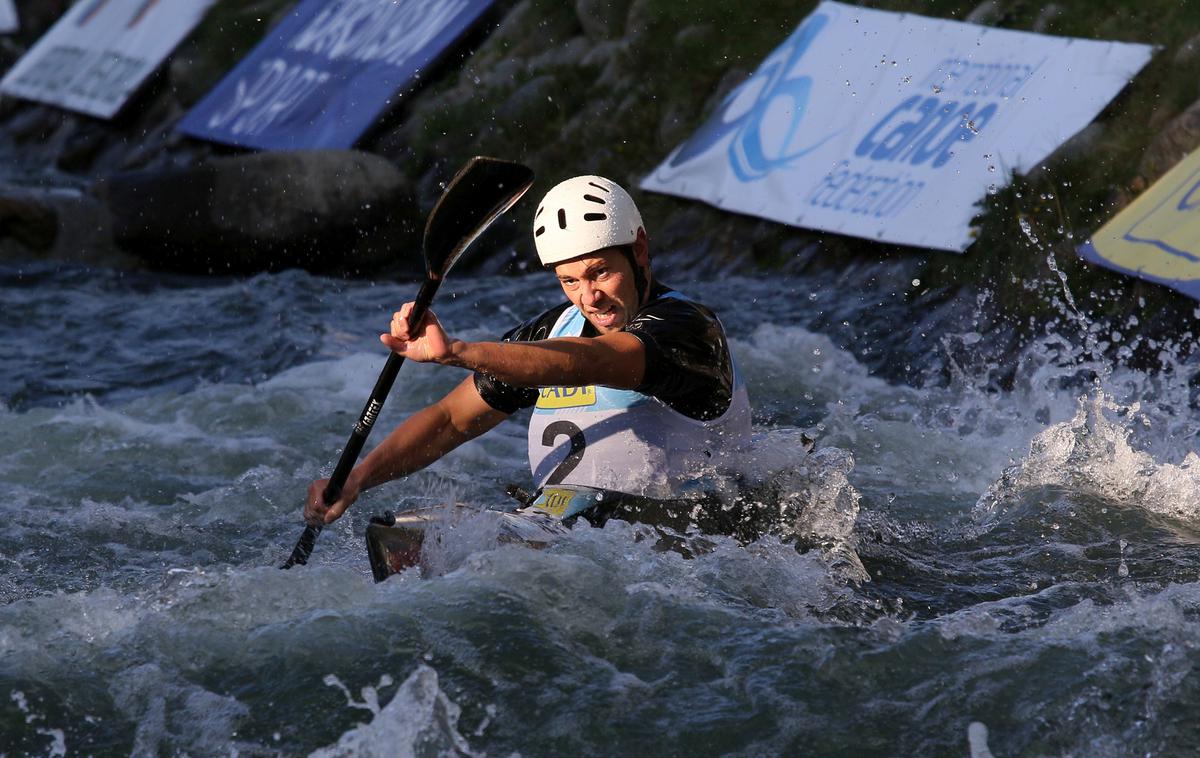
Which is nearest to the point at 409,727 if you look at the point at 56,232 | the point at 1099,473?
the point at 1099,473

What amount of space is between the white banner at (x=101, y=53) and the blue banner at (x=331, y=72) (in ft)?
7.35

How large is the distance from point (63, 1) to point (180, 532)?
18.9 m

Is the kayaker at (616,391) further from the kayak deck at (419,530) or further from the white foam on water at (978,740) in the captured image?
the white foam on water at (978,740)

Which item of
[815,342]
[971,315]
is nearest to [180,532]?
[815,342]

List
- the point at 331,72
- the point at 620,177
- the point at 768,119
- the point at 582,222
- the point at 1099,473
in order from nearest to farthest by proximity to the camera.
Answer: the point at 582,222 < the point at 1099,473 < the point at 768,119 < the point at 620,177 < the point at 331,72

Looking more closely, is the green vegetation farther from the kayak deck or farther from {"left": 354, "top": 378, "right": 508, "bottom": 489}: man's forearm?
the kayak deck

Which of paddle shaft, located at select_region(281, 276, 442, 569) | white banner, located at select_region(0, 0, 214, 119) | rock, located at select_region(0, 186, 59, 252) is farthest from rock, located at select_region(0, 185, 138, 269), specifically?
paddle shaft, located at select_region(281, 276, 442, 569)

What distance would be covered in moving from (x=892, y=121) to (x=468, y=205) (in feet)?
20.1

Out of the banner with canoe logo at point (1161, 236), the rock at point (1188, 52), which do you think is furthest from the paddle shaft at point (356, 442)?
the rock at point (1188, 52)

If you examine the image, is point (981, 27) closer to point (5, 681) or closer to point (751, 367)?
point (751, 367)

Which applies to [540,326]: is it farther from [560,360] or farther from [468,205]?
[560,360]

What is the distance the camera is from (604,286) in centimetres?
487

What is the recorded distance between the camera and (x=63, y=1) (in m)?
23.3

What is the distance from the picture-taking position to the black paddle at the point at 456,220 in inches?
187
